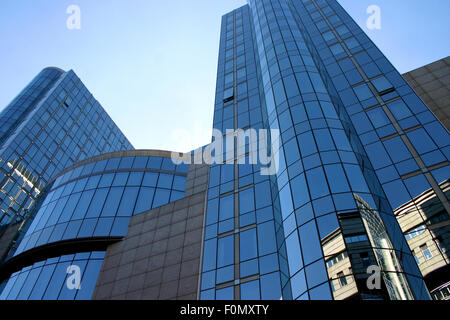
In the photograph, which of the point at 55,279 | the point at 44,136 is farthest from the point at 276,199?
the point at 44,136

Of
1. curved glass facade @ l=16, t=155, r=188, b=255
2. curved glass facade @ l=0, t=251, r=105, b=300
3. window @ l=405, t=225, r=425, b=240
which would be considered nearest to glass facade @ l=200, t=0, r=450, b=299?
window @ l=405, t=225, r=425, b=240

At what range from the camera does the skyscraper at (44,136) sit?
64950 millimetres

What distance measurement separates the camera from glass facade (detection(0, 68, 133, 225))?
65750mm

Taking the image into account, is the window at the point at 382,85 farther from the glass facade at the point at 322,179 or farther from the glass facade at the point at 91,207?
the glass facade at the point at 91,207

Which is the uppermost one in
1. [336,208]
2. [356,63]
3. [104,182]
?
[356,63]

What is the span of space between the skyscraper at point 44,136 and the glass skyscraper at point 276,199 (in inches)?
863

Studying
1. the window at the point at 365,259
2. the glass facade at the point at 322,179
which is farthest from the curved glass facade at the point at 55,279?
the window at the point at 365,259

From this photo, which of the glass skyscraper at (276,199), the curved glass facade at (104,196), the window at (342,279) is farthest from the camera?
the curved glass facade at (104,196)

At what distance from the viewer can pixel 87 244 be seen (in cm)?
3609

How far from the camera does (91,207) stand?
39.2 meters

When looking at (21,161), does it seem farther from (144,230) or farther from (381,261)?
(381,261)

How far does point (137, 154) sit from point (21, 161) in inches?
1416

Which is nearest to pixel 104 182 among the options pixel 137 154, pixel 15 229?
pixel 137 154

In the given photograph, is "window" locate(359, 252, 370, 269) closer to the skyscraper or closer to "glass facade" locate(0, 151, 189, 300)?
"glass facade" locate(0, 151, 189, 300)
